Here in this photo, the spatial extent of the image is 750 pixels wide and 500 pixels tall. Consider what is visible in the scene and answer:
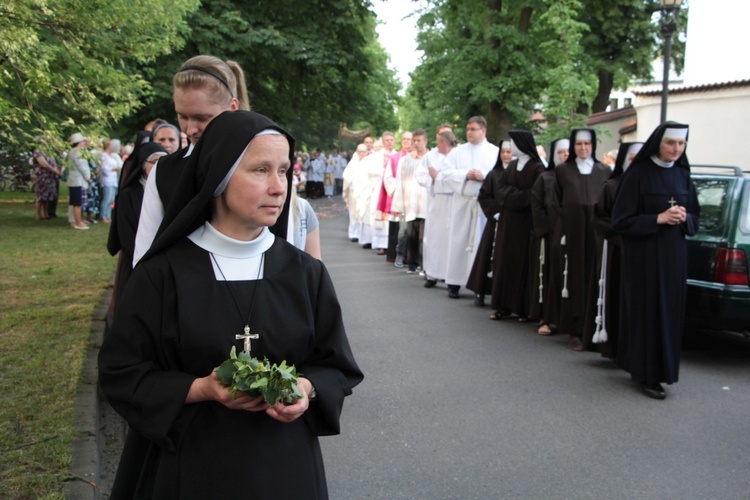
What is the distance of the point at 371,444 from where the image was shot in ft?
19.4

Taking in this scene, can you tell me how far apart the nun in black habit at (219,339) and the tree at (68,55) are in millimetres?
4348

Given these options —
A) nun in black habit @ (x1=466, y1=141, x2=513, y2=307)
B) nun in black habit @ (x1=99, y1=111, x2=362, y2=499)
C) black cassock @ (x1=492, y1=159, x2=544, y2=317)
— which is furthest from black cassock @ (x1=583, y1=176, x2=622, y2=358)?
nun in black habit @ (x1=99, y1=111, x2=362, y2=499)

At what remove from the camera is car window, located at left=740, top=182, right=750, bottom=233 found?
821cm

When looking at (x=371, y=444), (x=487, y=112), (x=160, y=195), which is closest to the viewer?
(x=160, y=195)

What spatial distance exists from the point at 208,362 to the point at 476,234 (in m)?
10.4

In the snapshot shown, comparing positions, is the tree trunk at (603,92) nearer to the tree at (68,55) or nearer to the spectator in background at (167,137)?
the tree at (68,55)

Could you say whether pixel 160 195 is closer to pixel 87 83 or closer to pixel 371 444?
pixel 371 444

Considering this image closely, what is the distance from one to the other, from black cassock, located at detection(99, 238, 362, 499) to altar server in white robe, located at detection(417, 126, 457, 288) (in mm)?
10719

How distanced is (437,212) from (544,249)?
387 cm

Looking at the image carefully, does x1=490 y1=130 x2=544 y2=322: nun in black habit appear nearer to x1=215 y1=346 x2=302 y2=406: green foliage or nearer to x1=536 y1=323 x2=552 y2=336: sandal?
x1=536 y1=323 x2=552 y2=336: sandal

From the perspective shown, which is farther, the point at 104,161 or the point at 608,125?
the point at 608,125

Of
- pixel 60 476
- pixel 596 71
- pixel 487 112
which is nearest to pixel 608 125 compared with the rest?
pixel 596 71

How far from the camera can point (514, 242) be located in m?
10.8

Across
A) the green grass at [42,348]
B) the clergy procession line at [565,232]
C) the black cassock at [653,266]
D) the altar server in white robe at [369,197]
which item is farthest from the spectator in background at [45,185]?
the black cassock at [653,266]
